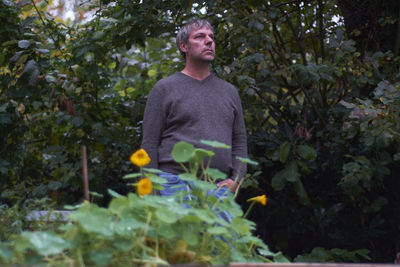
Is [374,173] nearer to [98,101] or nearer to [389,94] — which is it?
[389,94]

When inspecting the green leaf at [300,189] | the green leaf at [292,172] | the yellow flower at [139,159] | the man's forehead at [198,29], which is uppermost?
the man's forehead at [198,29]

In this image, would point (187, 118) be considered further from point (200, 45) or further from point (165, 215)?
point (165, 215)

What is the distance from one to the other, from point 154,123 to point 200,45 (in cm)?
39

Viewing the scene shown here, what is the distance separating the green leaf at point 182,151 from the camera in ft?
5.16

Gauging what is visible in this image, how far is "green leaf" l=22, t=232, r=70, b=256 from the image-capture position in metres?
1.08

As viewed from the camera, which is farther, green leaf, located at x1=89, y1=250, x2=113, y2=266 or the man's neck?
the man's neck

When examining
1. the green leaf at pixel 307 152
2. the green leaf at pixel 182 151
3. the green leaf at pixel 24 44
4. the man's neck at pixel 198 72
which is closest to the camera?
the green leaf at pixel 182 151

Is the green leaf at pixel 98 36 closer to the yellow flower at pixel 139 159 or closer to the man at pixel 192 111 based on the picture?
the man at pixel 192 111

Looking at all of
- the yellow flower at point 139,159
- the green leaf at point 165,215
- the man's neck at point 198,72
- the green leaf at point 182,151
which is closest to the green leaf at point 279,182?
the man's neck at point 198,72

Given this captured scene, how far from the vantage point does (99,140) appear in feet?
10.9

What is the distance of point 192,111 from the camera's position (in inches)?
84.9

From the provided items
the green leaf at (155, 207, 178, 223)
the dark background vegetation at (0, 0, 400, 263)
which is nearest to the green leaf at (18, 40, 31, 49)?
the dark background vegetation at (0, 0, 400, 263)

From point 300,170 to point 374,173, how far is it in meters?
0.55

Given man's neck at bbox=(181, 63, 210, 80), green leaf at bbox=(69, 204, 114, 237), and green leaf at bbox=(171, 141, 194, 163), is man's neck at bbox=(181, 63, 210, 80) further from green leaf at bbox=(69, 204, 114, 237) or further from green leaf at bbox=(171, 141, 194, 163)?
green leaf at bbox=(69, 204, 114, 237)
